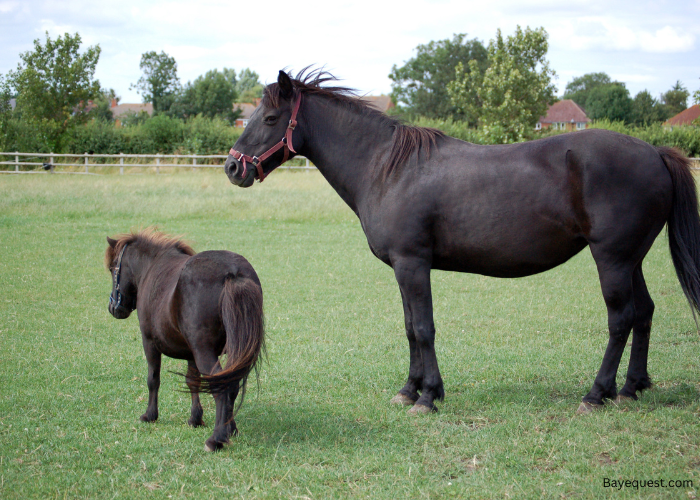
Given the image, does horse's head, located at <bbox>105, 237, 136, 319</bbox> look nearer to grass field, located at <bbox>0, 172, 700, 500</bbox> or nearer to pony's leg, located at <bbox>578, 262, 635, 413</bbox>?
grass field, located at <bbox>0, 172, 700, 500</bbox>

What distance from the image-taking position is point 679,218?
4.27 meters

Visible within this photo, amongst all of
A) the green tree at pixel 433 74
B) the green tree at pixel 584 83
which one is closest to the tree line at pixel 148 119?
the green tree at pixel 433 74

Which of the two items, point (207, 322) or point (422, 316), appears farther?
point (422, 316)

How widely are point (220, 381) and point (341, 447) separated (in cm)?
93

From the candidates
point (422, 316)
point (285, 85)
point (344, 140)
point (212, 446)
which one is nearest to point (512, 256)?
point (422, 316)

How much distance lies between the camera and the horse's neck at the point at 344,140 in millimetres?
4695

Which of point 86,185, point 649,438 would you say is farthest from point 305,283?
point 86,185

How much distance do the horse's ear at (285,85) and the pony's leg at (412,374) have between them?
1.91 m

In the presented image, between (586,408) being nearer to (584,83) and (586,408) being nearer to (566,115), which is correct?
(566,115)

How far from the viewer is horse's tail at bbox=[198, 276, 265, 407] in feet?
11.1

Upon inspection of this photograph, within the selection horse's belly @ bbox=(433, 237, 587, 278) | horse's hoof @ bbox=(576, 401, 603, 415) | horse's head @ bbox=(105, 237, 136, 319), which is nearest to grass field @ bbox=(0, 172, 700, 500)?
horse's hoof @ bbox=(576, 401, 603, 415)

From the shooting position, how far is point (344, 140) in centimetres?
472

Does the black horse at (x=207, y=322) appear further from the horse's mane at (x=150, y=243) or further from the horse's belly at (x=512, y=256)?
the horse's belly at (x=512, y=256)

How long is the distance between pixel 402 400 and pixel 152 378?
196 cm
